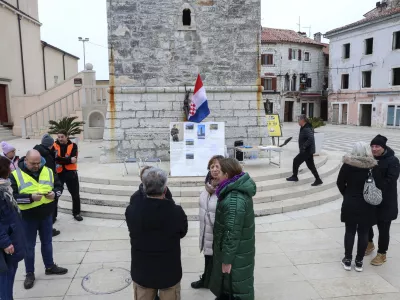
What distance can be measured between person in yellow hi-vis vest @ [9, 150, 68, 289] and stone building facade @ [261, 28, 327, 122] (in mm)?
33552

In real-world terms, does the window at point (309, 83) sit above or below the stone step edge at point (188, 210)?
above

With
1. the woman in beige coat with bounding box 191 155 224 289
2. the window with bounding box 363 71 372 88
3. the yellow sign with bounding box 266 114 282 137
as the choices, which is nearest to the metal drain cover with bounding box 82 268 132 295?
the woman in beige coat with bounding box 191 155 224 289

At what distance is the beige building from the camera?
717 inches

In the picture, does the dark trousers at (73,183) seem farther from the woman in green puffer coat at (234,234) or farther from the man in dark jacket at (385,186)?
the man in dark jacket at (385,186)

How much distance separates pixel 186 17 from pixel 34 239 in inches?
295

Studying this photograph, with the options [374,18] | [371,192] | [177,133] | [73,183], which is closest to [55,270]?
[73,183]

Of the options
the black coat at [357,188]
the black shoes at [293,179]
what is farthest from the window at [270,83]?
the black coat at [357,188]

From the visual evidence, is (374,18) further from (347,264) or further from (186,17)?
(347,264)

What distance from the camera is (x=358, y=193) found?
4109 millimetres

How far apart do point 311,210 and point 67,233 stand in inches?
188

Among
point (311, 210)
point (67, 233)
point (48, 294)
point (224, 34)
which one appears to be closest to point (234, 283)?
point (48, 294)

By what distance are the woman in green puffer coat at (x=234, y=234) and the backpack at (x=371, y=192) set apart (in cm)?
182

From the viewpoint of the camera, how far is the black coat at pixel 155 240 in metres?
2.61

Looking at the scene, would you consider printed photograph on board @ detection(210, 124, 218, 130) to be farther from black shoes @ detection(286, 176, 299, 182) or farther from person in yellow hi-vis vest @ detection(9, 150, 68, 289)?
person in yellow hi-vis vest @ detection(9, 150, 68, 289)
